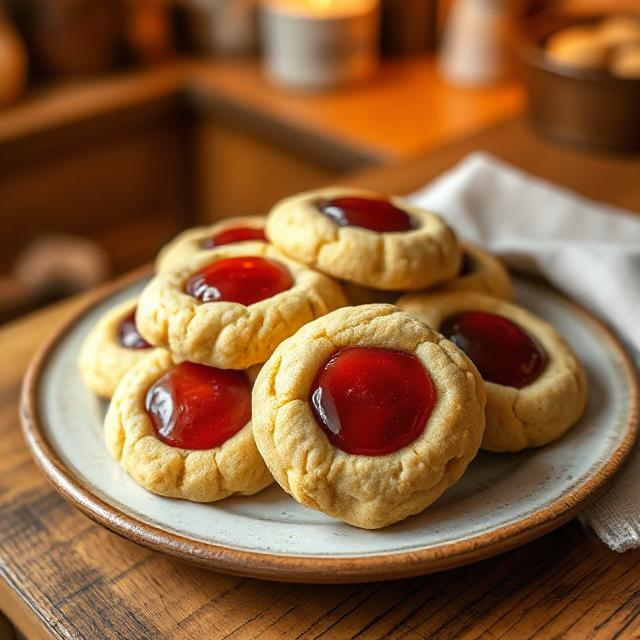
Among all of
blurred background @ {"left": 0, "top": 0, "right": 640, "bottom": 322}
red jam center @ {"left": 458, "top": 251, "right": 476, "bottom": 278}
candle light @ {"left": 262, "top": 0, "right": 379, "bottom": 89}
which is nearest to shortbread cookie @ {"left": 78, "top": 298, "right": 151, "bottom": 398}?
red jam center @ {"left": 458, "top": 251, "right": 476, "bottom": 278}

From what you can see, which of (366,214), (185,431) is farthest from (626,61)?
(185,431)

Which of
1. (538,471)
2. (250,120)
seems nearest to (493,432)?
(538,471)

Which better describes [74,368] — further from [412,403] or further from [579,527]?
[579,527]

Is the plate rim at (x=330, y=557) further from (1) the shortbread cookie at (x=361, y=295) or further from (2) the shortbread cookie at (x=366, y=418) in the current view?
(1) the shortbread cookie at (x=361, y=295)

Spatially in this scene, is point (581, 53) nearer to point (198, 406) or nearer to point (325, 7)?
point (325, 7)

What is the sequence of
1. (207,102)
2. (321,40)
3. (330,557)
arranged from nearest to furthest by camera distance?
(330,557) < (321,40) < (207,102)

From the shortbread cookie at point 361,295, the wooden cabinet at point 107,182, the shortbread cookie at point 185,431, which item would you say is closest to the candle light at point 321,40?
the wooden cabinet at point 107,182
